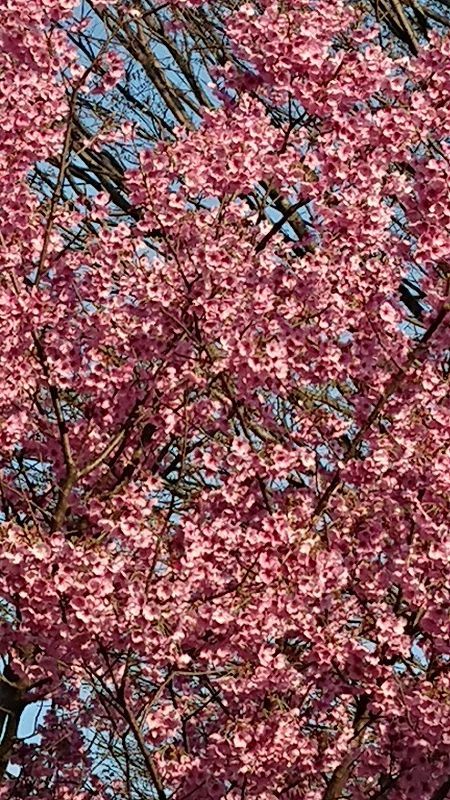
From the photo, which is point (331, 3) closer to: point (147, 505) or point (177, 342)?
point (177, 342)

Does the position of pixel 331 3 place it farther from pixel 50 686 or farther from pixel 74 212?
pixel 50 686

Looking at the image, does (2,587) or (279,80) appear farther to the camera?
(279,80)

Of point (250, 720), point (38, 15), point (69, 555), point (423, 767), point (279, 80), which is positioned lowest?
point (423, 767)

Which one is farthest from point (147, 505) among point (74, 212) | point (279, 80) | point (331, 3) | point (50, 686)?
point (331, 3)

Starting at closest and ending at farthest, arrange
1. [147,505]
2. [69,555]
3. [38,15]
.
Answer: [69,555] < [147,505] < [38,15]

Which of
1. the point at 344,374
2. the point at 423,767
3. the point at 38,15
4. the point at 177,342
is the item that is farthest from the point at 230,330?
the point at 423,767

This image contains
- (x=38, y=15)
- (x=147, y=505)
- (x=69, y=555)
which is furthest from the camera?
(x=38, y=15)

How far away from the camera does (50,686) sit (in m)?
6.25

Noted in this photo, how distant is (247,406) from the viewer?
23.0 feet

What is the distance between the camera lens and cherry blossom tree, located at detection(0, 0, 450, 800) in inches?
234

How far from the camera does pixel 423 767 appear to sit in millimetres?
6574

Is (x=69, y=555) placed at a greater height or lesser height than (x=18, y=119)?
lesser

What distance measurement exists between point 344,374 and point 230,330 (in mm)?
785

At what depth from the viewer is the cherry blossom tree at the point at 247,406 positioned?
234 inches
